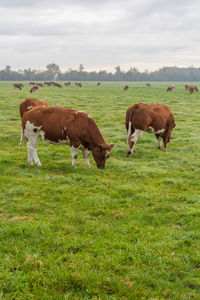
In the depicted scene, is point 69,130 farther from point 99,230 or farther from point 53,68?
point 53,68

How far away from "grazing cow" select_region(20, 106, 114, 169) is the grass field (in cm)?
75

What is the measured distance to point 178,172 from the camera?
9586 mm

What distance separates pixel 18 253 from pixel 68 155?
6680 millimetres

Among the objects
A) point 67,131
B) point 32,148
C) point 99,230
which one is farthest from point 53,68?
point 99,230

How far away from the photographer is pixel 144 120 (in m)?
11.4

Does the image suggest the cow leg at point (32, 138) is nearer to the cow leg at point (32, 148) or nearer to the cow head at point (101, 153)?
the cow leg at point (32, 148)

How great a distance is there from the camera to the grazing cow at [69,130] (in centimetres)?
920

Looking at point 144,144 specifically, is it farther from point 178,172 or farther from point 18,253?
point 18,253

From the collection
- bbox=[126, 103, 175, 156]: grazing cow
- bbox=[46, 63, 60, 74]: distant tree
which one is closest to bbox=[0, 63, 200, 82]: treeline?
bbox=[46, 63, 60, 74]: distant tree

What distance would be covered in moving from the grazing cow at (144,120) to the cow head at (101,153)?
94.8 inches

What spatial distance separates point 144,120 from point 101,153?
298 cm

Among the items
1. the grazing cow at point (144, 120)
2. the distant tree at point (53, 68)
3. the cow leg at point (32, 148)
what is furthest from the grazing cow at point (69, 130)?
the distant tree at point (53, 68)

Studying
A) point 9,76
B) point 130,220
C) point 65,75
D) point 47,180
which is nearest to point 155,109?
point 47,180

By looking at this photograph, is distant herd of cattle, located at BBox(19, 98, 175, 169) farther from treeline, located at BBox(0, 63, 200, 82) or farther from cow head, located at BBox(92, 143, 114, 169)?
treeline, located at BBox(0, 63, 200, 82)
